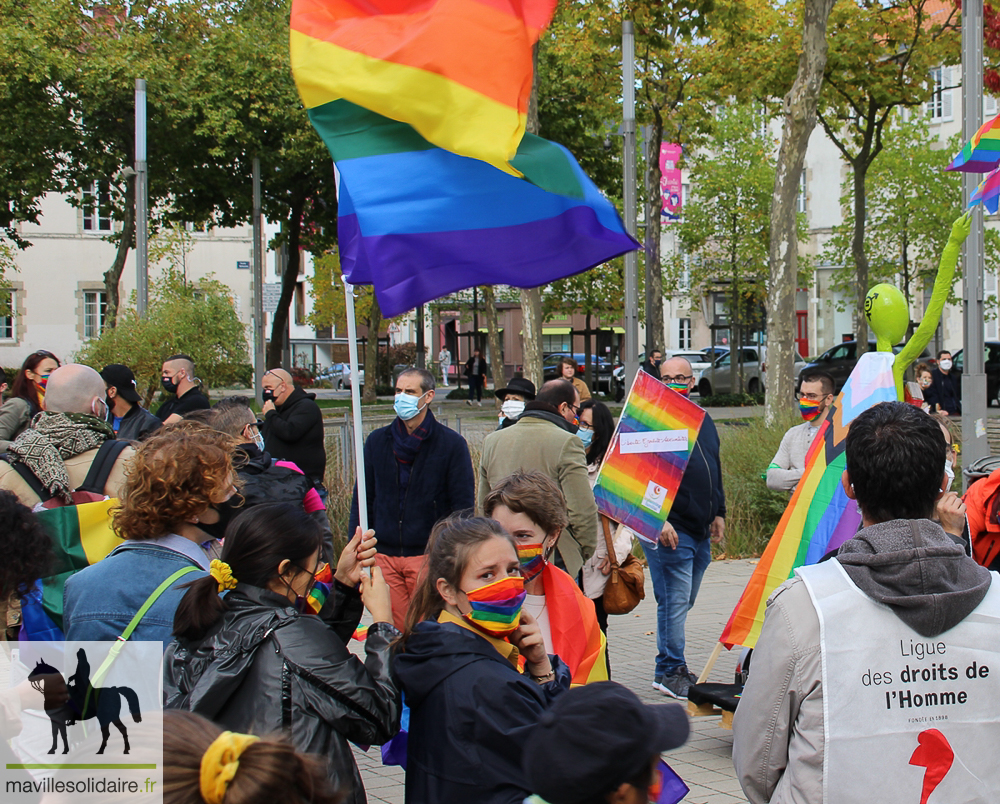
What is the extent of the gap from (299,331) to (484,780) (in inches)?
2553

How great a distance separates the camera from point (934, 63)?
2234 centimetres

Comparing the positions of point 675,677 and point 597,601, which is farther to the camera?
point 675,677

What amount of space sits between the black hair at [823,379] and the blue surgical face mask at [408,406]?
221 centimetres

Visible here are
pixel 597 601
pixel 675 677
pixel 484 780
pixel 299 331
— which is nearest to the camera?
pixel 484 780

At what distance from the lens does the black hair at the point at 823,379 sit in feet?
19.6

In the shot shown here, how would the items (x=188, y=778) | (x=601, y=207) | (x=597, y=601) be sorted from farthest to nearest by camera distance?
1. (x=597, y=601)
2. (x=601, y=207)
3. (x=188, y=778)

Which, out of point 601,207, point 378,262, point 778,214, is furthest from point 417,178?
point 778,214

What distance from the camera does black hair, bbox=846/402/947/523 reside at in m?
2.59

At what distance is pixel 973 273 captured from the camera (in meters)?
11.5

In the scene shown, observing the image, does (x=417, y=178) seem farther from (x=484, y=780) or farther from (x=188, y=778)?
(x=188, y=778)

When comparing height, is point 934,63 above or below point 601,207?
above

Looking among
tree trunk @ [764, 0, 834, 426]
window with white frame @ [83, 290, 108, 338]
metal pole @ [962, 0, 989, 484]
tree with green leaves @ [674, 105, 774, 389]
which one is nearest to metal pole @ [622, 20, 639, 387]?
tree trunk @ [764, 0, 834, 426]

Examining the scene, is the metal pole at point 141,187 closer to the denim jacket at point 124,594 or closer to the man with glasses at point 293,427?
the man with glasses at point 293,427

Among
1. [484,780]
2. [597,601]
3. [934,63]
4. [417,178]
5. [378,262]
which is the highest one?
[934,63]
